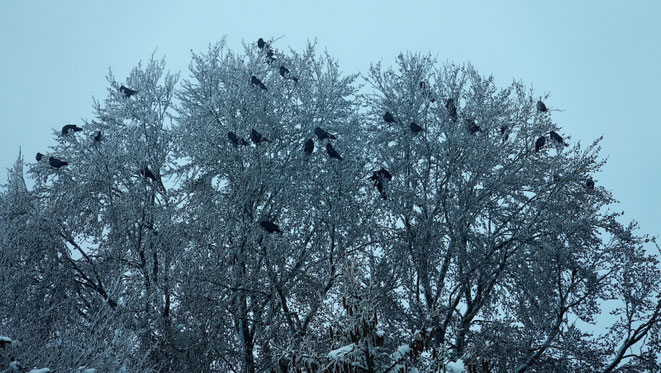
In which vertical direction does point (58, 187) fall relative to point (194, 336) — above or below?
above

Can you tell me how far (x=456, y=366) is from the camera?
599cm

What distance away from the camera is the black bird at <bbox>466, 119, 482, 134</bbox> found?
→ 35.7 feet

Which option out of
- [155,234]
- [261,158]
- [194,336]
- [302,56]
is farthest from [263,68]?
[194,336]

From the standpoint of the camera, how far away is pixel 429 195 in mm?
11562

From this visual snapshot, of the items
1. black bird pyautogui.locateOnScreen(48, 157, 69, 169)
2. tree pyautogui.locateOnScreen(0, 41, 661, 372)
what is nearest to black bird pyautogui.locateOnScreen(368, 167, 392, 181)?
tree pyautogui.locateOnScreen(0, 41, 661, 372)

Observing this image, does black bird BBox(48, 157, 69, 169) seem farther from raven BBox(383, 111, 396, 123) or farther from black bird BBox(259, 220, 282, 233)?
raven BBox(383, 111, 396, 123)

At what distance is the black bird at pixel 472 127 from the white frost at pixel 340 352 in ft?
19.0

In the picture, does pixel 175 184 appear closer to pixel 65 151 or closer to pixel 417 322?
pixel 65 151

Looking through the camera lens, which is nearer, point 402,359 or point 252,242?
point 402,359

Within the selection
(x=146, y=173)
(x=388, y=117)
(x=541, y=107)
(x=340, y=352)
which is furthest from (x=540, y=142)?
(x=146, y=173)

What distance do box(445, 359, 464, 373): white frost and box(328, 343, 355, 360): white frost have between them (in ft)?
3.15

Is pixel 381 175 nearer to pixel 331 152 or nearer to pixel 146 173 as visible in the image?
pixel 331 152

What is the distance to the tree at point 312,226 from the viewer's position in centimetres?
944

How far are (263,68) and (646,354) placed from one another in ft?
27.3
